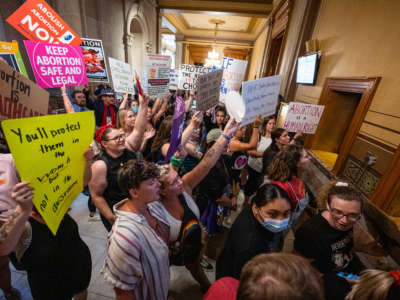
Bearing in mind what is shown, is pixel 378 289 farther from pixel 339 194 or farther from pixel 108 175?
pixel 108 175

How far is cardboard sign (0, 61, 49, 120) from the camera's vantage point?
1.23 metres

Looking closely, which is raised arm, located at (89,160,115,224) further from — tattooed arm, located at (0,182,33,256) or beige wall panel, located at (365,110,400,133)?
beige wall panel, located at (365,110,400,133)

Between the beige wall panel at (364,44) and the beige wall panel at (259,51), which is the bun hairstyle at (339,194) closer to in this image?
the beige wall panel at (364,44)

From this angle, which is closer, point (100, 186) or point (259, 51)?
point (100, 186)

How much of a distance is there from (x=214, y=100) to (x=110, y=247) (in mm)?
1945

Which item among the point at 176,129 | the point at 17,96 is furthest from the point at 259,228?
the point at 17,96

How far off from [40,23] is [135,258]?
119 inches

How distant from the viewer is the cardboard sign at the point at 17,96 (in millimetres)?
1226

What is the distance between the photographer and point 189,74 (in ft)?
13.0

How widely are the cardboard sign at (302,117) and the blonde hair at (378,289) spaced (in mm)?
2127

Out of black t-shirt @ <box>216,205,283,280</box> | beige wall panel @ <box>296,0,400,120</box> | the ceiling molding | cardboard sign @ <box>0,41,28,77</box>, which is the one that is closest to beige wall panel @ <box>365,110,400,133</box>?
beige wall panel @ <box>296,0,400,120</box>

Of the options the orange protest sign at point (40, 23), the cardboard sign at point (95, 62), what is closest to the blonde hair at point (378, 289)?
the orange protest sign at point (40, 23)

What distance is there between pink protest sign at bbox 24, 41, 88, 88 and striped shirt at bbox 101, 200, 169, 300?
2154 mm

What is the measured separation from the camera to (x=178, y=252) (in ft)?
5.42
